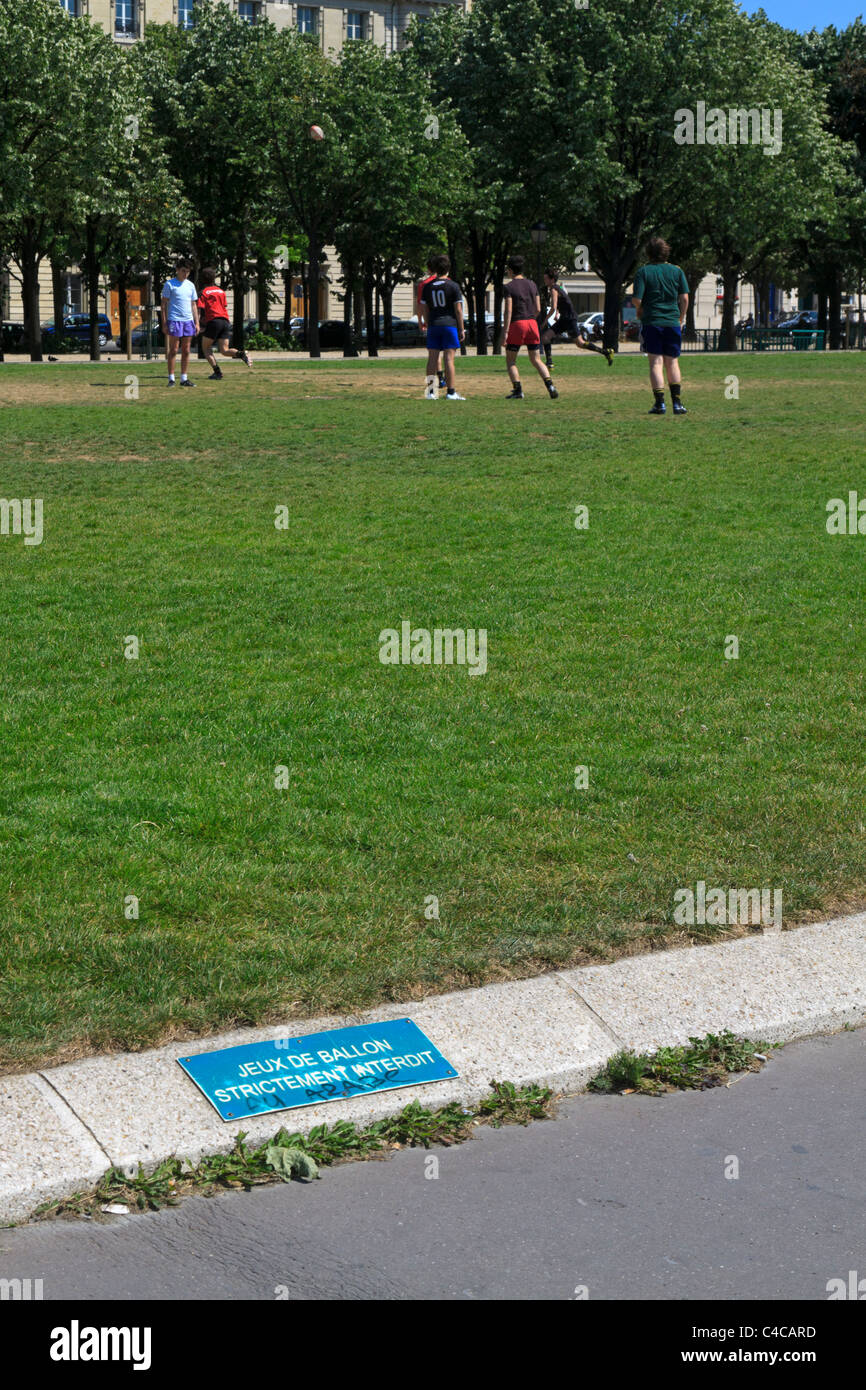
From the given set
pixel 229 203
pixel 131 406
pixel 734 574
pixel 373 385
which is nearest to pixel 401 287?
pixel 229 203

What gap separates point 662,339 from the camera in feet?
67.3

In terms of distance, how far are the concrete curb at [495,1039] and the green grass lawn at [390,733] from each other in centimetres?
16

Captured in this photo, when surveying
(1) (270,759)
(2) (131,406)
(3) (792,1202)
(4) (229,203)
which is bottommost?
(3) (792,1202)

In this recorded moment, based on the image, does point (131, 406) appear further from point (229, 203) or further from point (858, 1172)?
point (229, 203)

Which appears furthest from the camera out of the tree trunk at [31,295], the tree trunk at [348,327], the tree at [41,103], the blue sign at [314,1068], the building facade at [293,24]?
the building facade at [293,24]

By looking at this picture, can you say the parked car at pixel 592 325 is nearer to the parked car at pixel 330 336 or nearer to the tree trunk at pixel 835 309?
the tree trunk at pixel 835 309

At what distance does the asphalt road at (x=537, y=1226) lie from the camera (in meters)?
3.51

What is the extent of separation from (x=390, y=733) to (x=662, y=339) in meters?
14.4

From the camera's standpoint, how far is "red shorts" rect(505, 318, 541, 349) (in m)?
24.2

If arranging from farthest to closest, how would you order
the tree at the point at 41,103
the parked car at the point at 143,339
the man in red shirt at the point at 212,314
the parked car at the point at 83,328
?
the parked car at the point at 83,328, the parked car at the point at 143,339, the tree at the point at 41,103, the man in red shirt at the point at 212,314

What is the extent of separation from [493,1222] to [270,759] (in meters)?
3.39

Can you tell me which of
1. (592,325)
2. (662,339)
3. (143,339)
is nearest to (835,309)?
(592,325)

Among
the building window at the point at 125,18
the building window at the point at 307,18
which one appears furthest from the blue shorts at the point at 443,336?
the building window at the point at 307,18

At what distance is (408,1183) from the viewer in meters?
3.96
